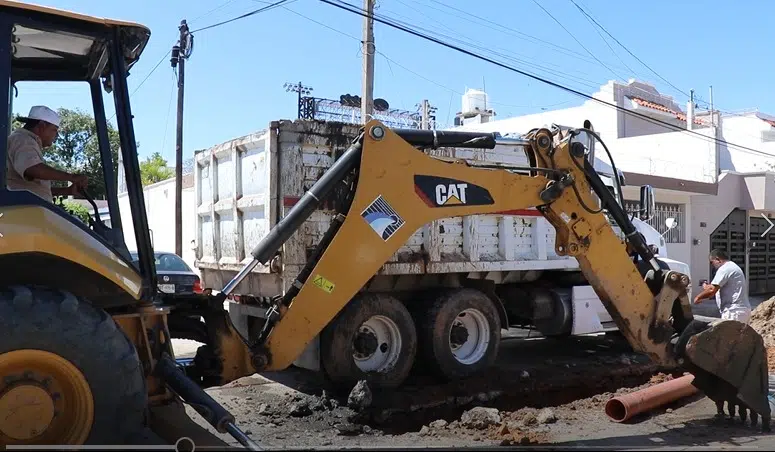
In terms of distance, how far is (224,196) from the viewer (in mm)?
7688

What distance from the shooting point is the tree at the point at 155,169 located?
4257 centimetres

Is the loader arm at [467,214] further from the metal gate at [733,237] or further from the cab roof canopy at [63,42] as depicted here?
the metal gate at [733,237]

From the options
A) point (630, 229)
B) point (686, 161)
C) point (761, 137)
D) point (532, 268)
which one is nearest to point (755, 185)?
point (686, 161)

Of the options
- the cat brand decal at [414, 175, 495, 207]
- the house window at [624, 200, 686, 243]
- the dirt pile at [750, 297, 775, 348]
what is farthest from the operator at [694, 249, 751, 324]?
the house window at [624, 200, 686, 243]

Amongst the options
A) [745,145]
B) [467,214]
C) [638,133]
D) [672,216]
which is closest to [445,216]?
[467,214]

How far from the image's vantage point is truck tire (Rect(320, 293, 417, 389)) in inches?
267

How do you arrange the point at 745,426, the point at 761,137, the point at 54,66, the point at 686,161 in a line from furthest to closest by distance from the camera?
the point at 761,137 → the point at 686,161 → the point at 745,426 → the point at 54,66

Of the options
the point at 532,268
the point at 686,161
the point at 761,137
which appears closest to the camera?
the point at 532,268

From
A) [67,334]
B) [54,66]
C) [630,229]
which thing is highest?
[54,66]

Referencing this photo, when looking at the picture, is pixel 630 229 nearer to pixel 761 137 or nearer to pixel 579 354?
pixel 579 354

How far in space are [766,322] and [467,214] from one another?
284 inches

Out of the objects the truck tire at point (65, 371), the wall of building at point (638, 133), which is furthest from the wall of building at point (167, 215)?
the truck tire at point (65, 371)

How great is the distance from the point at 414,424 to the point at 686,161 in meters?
19.3

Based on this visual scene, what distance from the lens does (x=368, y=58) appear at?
14234mm
